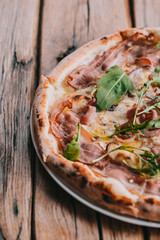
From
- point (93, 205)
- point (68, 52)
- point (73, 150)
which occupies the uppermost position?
point (68, 52)

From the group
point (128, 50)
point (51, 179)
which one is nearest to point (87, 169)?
point (51, 179)

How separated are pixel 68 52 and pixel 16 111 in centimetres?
93

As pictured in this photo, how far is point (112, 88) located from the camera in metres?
2.47

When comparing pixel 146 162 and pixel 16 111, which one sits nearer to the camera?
pixel 146 162

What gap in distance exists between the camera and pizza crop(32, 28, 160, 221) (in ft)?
6.36

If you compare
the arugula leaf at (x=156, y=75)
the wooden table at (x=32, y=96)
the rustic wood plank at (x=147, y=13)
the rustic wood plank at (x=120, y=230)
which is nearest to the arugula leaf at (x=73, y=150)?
the wooden table at (x=32, y=96)

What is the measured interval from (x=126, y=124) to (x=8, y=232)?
1.10 metres

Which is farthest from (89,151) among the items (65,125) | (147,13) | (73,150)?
(147,13)

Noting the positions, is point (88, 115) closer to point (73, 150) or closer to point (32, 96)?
point (73, 150)

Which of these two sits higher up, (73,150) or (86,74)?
(86,74)

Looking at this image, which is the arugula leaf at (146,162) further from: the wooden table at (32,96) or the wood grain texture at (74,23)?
the wood grain texture at (74,23)

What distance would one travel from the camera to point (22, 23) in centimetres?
350

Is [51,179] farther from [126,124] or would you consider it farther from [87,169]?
[126,124]

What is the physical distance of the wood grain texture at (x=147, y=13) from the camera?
358 centimetres
